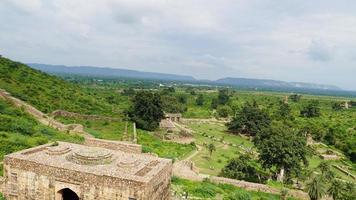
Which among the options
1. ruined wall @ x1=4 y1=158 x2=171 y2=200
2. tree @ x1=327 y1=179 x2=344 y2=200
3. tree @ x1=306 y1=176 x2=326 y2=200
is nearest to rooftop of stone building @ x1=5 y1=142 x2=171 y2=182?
ruined wall @ x1=4 y1=158 x2=171 y2=200

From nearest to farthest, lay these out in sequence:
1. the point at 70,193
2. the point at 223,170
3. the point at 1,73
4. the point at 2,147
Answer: the point at 70,193
the point at 2,147
the point at 223,170
the point at 1,73

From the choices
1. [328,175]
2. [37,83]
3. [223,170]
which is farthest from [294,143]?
[37,83]

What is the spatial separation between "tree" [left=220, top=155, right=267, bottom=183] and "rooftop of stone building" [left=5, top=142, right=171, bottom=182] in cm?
1934

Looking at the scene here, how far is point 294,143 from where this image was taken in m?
36.7

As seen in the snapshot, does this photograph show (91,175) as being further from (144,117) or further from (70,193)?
(144,117)

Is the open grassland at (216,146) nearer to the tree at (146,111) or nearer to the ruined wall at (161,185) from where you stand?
the tree at (146,111)

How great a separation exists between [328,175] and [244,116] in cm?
3299

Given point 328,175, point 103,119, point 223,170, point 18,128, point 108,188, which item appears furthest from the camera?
point 103,119

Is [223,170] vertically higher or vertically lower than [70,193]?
lower

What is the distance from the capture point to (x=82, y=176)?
14.4m

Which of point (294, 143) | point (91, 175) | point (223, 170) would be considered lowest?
point (223, 170)

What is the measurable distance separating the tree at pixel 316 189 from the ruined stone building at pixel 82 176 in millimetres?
17040

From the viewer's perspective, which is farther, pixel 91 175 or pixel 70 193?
pixel 70 193

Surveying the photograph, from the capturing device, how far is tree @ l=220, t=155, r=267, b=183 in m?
35.3
